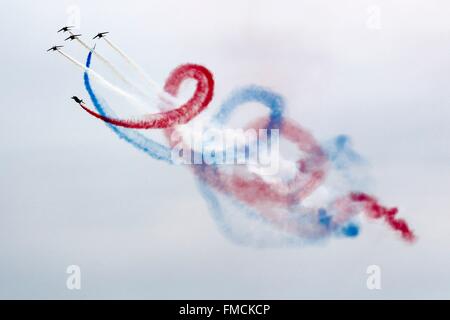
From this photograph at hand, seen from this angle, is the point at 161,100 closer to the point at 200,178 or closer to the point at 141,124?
the point at 141,124

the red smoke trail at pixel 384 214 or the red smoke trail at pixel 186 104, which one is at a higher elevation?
the red smoke trail at pixel 186 104

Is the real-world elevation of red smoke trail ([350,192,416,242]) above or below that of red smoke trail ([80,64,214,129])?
below

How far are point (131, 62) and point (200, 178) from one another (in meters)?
8.27

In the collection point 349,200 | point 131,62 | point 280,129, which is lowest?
point 349,200

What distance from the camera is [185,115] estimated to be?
45.8m
